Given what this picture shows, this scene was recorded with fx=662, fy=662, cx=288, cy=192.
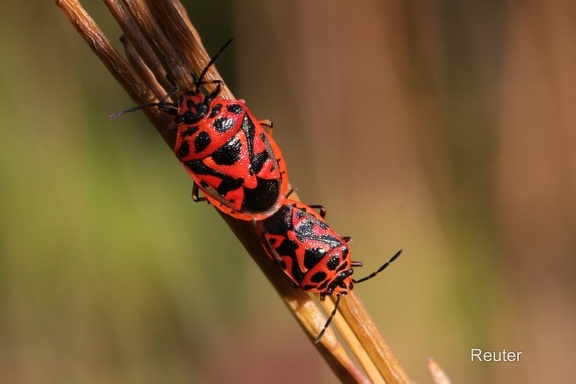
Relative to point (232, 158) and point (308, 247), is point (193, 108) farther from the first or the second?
point (308, 247)

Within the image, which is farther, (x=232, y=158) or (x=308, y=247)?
(x=308, y=247)

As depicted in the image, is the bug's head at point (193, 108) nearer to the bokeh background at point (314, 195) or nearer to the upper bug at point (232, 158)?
the upper bug at point (232, 158)

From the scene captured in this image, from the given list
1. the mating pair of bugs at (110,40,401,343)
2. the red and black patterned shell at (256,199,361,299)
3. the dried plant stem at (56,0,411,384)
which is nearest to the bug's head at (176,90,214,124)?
the mating pair of bugs at (110,40,401,343)

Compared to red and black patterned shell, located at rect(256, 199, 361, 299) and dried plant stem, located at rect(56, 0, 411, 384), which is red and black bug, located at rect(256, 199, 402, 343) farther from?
dried plant stem, located at rect(56, 0, 411, 384)

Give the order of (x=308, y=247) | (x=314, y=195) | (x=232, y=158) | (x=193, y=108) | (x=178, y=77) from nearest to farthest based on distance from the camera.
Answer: (x=178, y=77), (x=193, y=108), (x=232, y=158), (x=308, y=247), (x=314, y=195)

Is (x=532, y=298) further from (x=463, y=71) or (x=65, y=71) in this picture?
(x=65, y=71)

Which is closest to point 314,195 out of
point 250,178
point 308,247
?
point 308,247

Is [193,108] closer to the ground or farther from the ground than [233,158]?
farther from the ground
